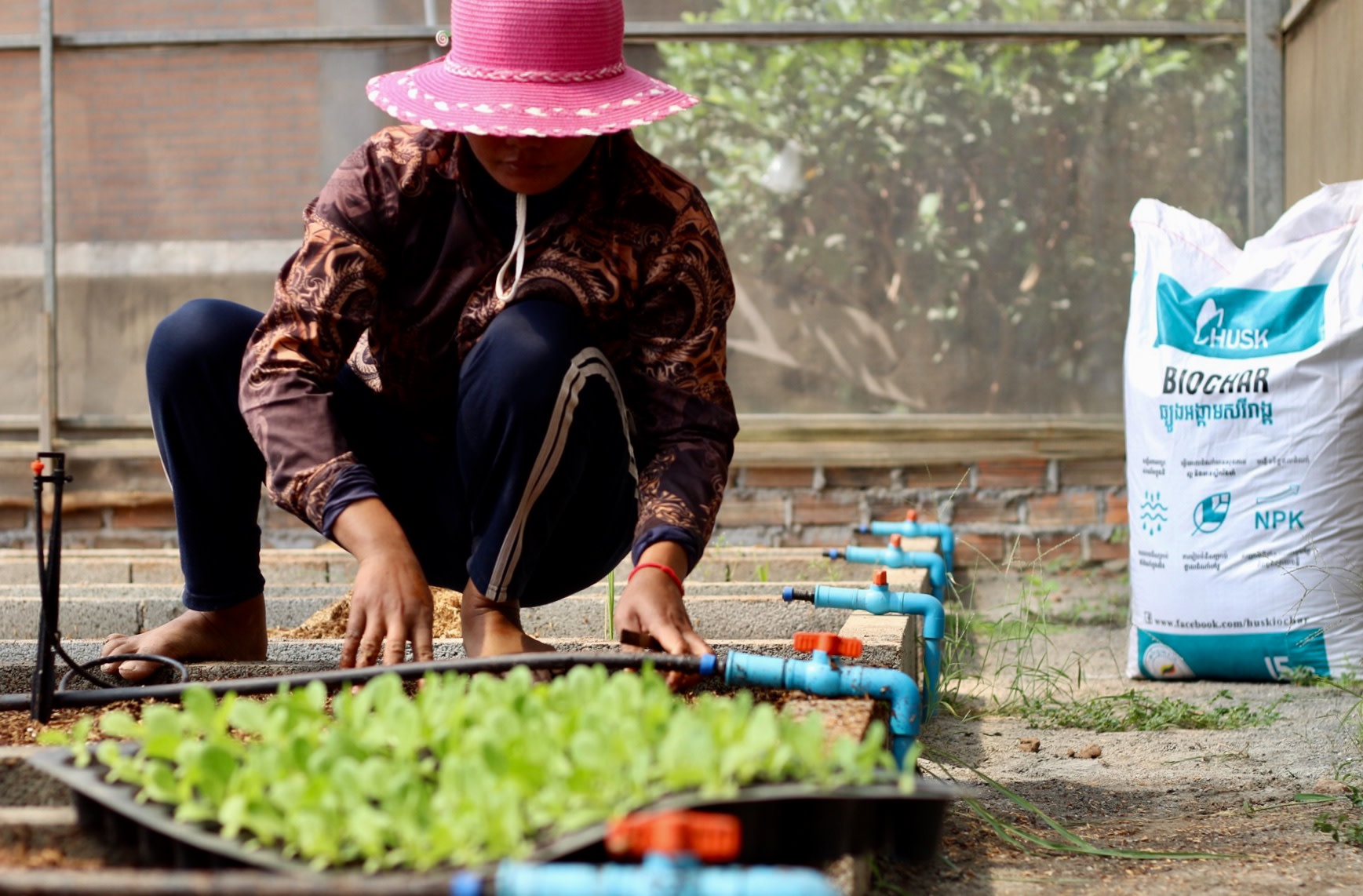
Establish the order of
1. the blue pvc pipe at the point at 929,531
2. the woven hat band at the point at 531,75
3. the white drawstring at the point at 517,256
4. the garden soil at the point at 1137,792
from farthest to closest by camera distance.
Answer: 1. the blue pvc pipe at the point at 929,531
2. the white drawstring at the point at 517,256
3. the woven hat band at the point at 531,75
4. the garden soil at the point at 1137,792

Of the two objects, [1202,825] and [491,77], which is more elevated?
[491,77]

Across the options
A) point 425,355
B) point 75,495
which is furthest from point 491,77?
point 75,495

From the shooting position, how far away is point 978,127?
181 inches

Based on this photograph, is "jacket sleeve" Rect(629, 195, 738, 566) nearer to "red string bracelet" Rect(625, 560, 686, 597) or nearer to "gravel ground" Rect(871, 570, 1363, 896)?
"red string bracelet" Rect(625, 560, 686, 597)

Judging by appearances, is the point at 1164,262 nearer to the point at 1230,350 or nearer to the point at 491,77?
the point at 1230,350

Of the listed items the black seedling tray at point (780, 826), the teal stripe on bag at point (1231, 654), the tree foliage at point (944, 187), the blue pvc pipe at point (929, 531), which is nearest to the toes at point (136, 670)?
the black seedling tray at point (780, 826)

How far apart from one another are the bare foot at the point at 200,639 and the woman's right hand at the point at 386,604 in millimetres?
466

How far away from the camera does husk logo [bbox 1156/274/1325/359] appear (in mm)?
2922

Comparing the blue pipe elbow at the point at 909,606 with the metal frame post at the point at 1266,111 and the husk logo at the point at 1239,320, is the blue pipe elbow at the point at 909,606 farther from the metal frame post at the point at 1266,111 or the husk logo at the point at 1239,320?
the metal frame post at the point at 1266,111

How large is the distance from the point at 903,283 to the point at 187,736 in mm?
3543

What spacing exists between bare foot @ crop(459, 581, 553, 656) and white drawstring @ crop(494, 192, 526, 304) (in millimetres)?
405

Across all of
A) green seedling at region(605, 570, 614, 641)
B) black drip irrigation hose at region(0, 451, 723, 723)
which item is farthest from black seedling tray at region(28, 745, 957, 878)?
green seedling at region(605, 570, 614, 641)

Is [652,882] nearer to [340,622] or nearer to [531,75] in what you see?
[531,75]

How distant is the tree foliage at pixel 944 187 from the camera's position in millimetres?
4562
